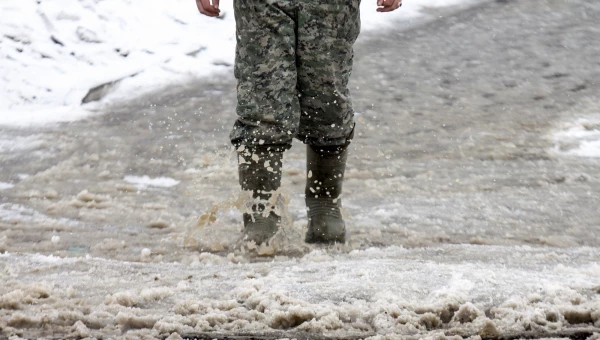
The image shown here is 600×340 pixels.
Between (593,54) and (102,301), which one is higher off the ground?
(102,301)

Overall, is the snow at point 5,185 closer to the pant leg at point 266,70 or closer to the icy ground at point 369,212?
the icy ground at point 369,212

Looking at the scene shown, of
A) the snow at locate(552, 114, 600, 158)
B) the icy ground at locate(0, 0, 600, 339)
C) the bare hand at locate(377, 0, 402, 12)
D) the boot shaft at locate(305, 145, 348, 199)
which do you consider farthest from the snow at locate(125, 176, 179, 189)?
the snow at locate(552, 114, 600, 158)

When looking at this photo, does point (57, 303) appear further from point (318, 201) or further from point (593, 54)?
point (593, 54)

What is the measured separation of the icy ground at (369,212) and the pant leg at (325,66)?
16.5 inches

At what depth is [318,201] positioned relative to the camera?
129 inches

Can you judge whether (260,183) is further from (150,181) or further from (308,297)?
(150,181)

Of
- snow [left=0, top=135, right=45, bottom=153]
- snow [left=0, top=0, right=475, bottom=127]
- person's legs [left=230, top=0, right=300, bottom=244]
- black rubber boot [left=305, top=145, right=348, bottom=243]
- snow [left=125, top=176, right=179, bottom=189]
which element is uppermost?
person's legs [left=230, top=0, right=300, bottom=244]

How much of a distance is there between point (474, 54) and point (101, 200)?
14.3 feet

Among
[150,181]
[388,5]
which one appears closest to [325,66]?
[388,5]

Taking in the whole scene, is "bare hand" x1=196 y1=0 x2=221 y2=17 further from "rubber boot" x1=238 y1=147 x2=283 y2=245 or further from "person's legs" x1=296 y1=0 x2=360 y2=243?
"rubber boot" x1=238 y1=147 x2=283 y2=245

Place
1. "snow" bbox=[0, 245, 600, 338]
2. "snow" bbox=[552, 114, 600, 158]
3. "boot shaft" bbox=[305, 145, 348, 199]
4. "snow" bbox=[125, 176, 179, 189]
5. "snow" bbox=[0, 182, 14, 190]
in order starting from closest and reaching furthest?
"snow" bbox=[0, 245, 600, 338] < "boot shaft" bbox=[305, 145, 348, 199] < "snow" bbox=[0, 182, 14, 190] < "snow" bbox=[125, 176, 179, 189] < "snow" bbox=[552, 114, 600, 158]

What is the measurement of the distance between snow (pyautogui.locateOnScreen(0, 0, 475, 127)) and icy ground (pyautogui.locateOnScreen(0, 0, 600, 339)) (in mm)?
362

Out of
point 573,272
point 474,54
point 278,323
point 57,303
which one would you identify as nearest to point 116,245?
point 57,303

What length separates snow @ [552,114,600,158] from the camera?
4.79 m
